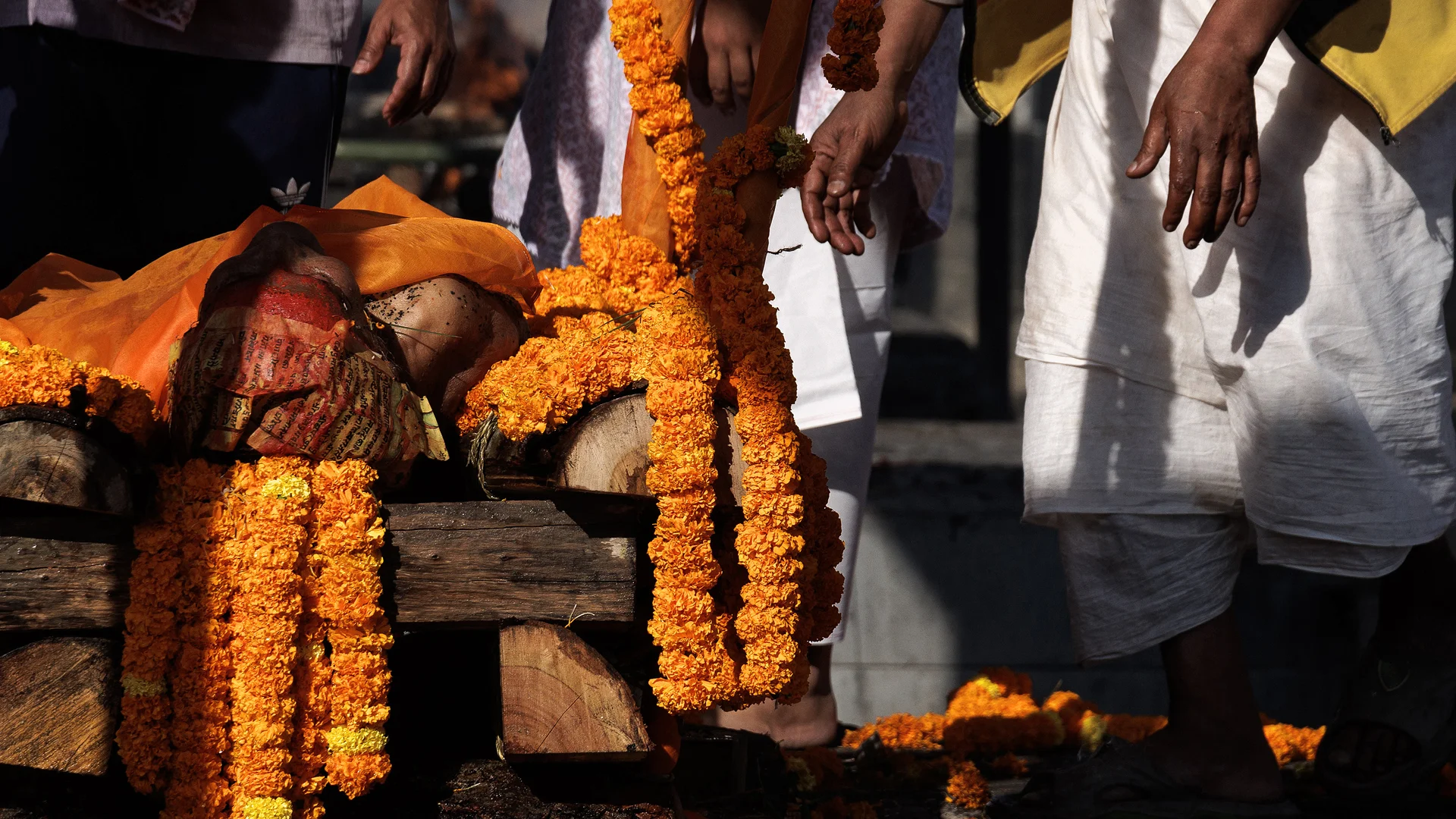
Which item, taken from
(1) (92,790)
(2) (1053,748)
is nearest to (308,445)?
(1) (92,790)

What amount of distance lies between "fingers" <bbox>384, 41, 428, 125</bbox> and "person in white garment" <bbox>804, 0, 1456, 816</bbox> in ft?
2.39

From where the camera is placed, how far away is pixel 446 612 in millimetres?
1507

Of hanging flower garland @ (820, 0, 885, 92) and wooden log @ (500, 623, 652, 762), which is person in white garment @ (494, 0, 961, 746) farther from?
wooden log @ (500, 623, 652, 762)

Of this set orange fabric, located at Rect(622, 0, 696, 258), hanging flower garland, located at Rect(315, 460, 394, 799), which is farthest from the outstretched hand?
hanging flower garland, located at Rect(315, 460, 394, 799)

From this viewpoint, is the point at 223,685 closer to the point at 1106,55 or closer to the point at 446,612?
the point at 446,612

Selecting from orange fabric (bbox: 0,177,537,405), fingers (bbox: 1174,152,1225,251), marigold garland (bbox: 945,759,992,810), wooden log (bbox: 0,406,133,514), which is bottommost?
marigold garland (bbox: 945,759,992,810)

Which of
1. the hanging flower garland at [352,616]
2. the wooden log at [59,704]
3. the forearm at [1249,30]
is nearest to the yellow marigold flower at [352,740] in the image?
the hanging flower garland at [352,616]

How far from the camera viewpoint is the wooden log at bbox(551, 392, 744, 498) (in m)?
1.49

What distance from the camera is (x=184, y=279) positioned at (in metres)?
1.82

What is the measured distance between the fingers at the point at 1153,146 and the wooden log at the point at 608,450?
0.76m

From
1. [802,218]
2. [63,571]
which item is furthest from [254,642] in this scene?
[802,218]

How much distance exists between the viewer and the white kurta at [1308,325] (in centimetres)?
198

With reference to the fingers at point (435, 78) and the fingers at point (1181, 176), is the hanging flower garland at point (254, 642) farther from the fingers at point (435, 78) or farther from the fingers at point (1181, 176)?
the fingers at point (1181, 176)

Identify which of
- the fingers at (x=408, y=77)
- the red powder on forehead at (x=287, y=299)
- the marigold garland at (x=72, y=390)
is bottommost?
the marigold garland at (x=72, y=390)
